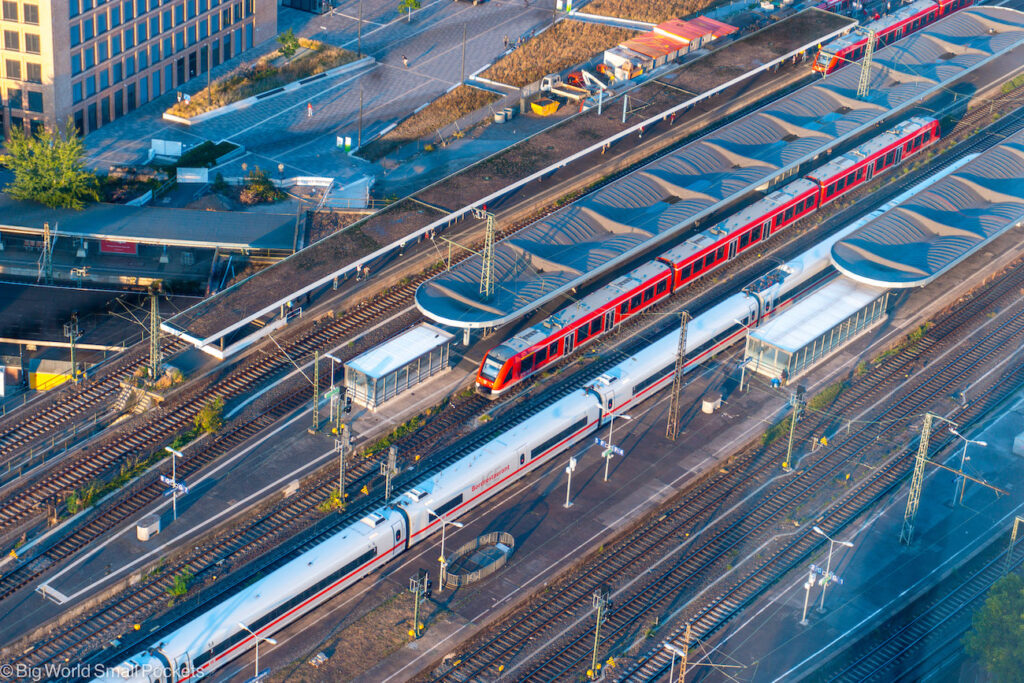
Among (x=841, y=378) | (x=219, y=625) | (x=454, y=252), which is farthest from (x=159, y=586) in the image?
(x=841, y=378)

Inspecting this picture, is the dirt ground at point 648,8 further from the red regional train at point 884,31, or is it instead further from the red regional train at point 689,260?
the red regional train at point 689,260

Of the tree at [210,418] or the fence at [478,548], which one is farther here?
the tree at [210,418]

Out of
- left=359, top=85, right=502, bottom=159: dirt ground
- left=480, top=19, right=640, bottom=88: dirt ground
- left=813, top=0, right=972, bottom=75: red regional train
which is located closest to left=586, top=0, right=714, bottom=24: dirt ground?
left=480, top=19, right=640, bottom=88: dirt ground

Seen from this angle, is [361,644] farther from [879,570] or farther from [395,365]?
[879,570]

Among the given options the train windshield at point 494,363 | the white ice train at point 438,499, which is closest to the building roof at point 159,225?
the train windshield at point 494,363

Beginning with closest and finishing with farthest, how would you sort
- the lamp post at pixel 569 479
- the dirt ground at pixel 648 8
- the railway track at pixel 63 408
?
1. the lamp post at pixel 569 479
2. the railway track at pixel 63 408
3. the dirt ground at pixel 648 8
